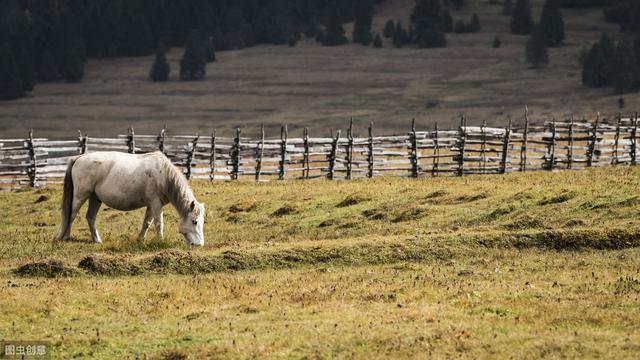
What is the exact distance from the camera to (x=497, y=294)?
14117mm

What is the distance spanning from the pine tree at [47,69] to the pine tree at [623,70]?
195 ft

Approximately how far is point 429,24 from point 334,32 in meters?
11.9

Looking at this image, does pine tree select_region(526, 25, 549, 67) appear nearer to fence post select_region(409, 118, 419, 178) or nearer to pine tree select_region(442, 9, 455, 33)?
pine tree select_region(442, 9, 455, 33)

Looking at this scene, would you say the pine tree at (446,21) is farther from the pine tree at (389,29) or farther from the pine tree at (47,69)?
the pine tree at (47,69)

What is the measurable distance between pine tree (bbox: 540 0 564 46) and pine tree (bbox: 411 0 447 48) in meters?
12.4

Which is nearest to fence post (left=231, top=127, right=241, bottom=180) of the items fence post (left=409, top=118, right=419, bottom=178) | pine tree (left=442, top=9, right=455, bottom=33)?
fence post (left=409, top=118, right=419, bottom=178)

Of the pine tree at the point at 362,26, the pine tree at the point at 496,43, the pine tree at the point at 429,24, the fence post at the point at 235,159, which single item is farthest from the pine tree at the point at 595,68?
the fence post at the point at 235,159

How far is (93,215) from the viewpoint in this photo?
20.1 meters

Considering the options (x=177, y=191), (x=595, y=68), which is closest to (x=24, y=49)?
(x=595, y=68)

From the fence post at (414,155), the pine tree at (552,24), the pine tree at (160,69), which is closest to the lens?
the fence post at (414,155)

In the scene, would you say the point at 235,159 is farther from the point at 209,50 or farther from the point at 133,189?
the point at 209,50

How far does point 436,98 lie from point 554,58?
61.6ft

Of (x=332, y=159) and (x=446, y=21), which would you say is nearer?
(x=332, y=159)

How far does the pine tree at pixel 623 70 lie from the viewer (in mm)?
93875
